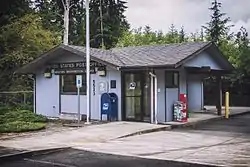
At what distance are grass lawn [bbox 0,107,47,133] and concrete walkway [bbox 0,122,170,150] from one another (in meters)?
1.18

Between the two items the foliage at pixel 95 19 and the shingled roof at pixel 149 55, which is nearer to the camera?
the shingled roof at pixel 149 55

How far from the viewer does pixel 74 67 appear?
19.5 m

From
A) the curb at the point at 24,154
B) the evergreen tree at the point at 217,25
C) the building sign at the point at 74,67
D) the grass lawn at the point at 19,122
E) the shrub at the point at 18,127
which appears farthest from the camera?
the evergreen tree at the point at 217,25

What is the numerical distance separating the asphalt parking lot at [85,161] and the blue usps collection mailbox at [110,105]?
24.2ft

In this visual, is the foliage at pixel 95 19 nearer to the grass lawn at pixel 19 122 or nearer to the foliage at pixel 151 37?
the foliage at pixel 151 37

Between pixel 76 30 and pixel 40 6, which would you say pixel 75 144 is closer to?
pixel 40 6

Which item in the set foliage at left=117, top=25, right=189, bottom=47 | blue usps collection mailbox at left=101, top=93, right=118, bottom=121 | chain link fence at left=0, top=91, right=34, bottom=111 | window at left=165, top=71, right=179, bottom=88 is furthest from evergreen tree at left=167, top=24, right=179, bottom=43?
blue usps collection mailbox at left=101, top=93, right=118, bottom=121

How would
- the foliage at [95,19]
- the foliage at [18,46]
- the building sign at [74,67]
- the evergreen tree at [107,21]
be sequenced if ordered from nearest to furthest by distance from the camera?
the building sign at [74,67], the foliage at [18,46], the foliage at [95,19], the evergreen tree at [107,21]

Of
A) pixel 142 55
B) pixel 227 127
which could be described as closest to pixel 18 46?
pixel 142 55

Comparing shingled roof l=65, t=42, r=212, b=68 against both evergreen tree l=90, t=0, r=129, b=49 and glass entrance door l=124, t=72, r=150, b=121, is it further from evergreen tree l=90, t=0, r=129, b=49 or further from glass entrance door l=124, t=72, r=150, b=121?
evergreen tree l=90, t=0, r=129, b=49

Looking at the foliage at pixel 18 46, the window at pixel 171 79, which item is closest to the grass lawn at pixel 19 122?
the window at pixel 171 79

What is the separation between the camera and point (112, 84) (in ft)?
60.9

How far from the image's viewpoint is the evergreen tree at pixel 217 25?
40.5 metres

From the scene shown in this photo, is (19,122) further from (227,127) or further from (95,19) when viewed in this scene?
(95,19)
